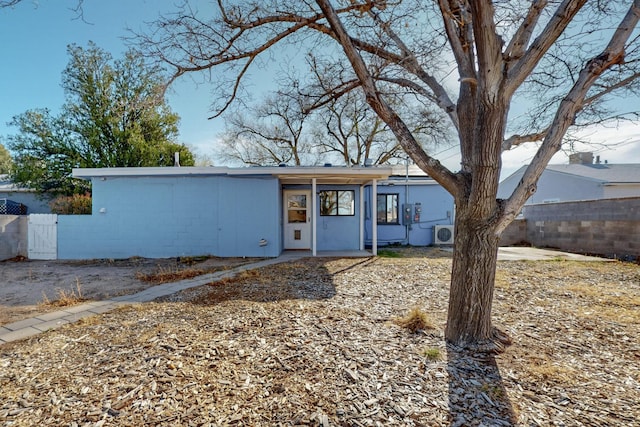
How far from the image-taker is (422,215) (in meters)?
11.7

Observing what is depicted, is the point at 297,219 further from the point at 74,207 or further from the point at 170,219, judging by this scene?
the point at 74,207

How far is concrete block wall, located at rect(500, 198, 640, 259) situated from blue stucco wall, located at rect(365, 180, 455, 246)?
304cm

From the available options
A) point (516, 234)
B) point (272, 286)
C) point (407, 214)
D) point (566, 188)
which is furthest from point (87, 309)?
point (566, 188)

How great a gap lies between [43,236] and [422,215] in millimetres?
12588

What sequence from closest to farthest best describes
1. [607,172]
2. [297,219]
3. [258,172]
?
[258,172] → [297,219] → [607,172]

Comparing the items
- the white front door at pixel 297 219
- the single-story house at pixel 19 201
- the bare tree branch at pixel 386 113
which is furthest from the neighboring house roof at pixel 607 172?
the single-story house at pixel 19 201

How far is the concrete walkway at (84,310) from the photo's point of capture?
10.9ft

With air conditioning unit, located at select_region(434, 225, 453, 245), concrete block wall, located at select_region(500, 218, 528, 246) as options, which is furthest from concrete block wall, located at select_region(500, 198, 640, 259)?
air conditioning unit, located at select_region(434, 225, 453, 245)

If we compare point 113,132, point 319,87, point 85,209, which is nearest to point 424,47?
point 319,87

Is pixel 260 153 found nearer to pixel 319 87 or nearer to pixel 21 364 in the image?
pixel 319 87

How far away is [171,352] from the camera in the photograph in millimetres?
2684

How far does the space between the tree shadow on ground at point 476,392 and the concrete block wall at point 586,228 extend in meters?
9.21

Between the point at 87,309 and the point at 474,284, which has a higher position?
the point at 474,284

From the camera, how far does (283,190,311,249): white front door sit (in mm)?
9713
